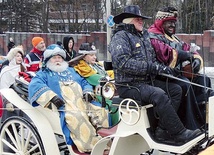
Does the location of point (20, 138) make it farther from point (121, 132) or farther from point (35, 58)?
point (35, 58)

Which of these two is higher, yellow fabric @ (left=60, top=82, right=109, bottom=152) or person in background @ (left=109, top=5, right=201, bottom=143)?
person in background @ (left=109, top=5, right=201, bottom=143)

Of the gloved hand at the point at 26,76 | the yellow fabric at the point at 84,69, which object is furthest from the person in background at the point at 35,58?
the yellow fabric at the point at 84,69

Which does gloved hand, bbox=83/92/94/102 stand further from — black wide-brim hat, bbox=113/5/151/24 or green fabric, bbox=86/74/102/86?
black wide-brim hat, bbox=113/5/151/24

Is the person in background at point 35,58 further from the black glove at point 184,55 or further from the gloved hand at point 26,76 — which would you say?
the black glove at point 184,55

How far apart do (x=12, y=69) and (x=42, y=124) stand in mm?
2020

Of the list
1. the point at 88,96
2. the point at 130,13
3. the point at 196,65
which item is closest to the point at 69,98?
the point at 88,96


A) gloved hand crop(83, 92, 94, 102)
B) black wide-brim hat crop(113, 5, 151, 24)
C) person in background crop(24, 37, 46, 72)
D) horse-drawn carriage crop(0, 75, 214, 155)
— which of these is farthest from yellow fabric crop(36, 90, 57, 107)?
person in background crop(24, 37, 46, 72)

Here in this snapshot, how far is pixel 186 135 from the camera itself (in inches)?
143

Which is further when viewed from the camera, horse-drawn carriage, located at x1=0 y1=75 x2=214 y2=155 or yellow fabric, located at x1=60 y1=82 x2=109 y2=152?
yellow fabric, located at x1=60 y1=82 x2=109 y2=152

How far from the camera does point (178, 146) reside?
11.9 feet

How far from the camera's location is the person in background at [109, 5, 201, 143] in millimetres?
3645

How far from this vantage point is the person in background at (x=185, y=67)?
3.89 m

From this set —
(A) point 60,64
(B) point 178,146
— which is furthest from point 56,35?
(B) point 178,146


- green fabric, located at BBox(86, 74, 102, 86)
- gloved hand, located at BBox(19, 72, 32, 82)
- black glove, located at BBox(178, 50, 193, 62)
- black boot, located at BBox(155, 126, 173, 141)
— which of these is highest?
black glove, located at BBox(178, 50, 193, 62)
